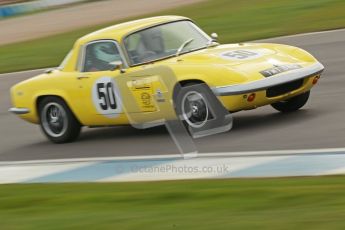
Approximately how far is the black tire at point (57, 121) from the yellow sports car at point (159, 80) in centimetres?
1

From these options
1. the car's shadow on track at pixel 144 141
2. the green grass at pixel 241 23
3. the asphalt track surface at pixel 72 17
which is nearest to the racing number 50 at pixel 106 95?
the car's shadow on track at pixel 144 141

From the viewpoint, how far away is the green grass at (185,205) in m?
5.37

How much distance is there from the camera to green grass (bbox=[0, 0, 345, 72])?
17734 mm

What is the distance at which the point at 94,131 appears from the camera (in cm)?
1124

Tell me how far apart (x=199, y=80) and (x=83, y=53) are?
1.85 metres

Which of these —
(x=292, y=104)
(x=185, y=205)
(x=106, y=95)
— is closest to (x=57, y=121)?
(x=106, y=95)

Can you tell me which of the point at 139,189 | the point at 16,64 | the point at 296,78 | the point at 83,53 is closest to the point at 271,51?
the point at 296,78

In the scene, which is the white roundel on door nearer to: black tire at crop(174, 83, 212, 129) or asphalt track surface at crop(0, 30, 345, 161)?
asphalt track surface at crop(0, 30, 345, 161)

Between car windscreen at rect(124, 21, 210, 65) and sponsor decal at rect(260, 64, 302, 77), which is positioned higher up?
car windscreen at rect(124, 21, 210, 65)

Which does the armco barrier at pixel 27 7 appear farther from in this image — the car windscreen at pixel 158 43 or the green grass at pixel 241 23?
the car windscreen at pixel 158 43

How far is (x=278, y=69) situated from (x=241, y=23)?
10805 millimetres

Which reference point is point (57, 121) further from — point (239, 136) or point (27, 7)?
point (27, 7)

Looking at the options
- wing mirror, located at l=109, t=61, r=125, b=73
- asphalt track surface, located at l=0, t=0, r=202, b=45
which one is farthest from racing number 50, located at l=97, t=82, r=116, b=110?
asphalt track surface, located at l=0, t=0, r=202, b=45

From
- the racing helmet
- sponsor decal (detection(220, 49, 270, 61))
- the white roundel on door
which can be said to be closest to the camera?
sponsor decal (detection(220, 49, 270, 61))
